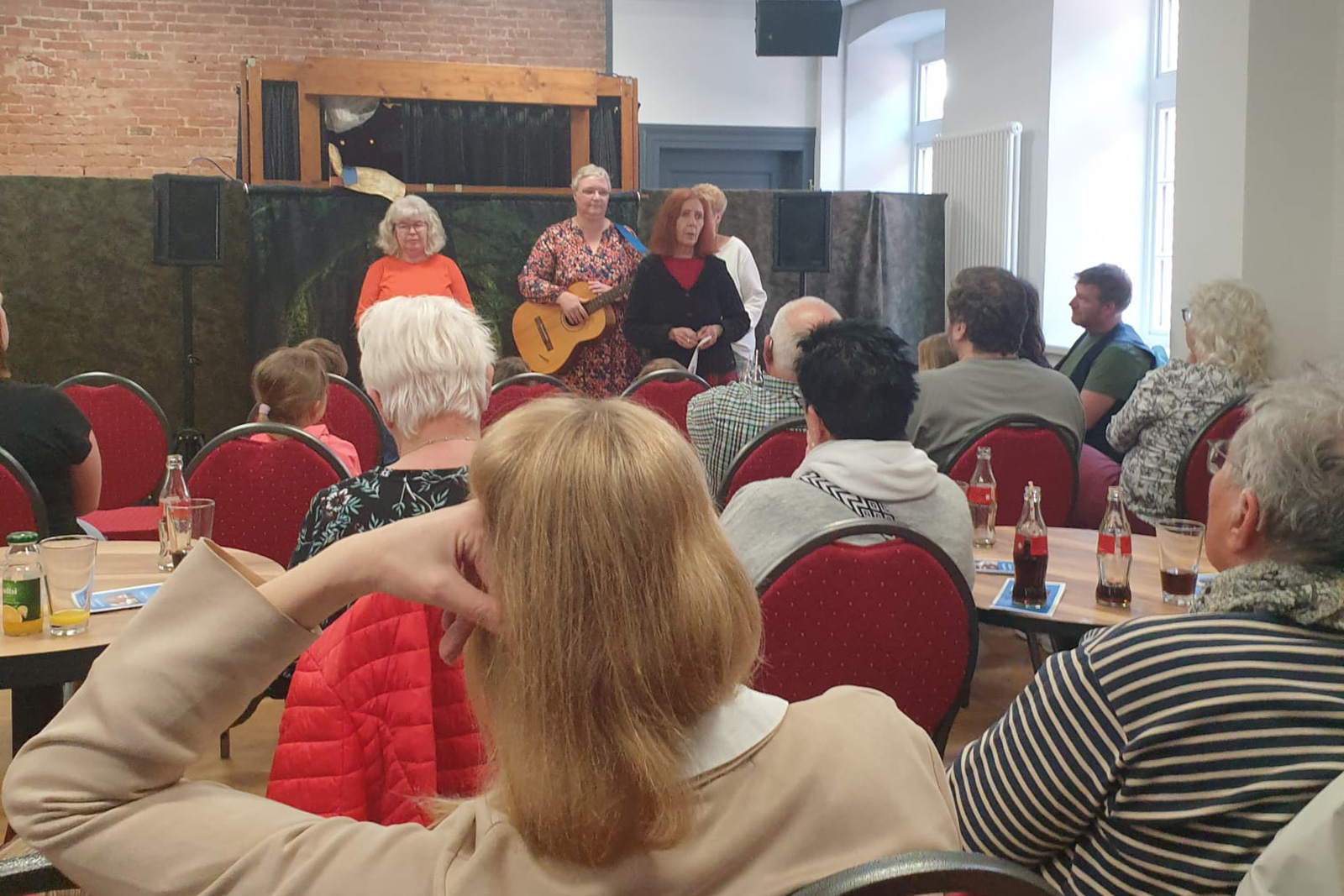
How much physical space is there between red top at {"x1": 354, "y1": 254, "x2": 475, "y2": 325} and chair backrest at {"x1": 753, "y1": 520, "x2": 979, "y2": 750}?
4613mm

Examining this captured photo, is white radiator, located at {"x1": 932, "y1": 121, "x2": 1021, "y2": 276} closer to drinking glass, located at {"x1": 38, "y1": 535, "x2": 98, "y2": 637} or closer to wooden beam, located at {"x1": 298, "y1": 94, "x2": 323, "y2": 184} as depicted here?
wooden beam, located at {"x1": 298, "y1": 94, "x2": 323, "y2": 184}

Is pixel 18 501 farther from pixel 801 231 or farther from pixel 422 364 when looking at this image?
pixel 801 231

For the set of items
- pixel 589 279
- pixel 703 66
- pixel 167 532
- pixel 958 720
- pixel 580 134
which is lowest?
pixel 958 720

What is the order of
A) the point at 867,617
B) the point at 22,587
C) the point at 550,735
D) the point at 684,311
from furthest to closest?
the point at 684,311, the point at 22,587, the point at 867,617, the point at 550,735

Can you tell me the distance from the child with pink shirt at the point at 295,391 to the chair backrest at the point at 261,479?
0.31m

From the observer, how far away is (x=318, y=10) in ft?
30.8

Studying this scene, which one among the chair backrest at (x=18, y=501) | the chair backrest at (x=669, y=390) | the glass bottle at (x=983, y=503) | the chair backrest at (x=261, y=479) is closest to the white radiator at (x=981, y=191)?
the chair backrest at (x=669, y=390)

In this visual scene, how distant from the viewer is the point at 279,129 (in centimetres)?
788

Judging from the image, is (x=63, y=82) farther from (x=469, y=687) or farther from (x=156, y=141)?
(x=469, y=687)

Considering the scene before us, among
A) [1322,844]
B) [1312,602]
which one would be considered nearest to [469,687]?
[1322,844]

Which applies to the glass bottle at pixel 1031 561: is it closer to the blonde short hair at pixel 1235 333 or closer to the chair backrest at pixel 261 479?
the chair backrest at pixel 261 479

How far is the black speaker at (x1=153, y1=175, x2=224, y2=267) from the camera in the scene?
21.0 ft

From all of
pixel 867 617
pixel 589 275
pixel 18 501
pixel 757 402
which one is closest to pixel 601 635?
pixel 867 617

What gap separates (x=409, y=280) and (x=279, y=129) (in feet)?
7.85
